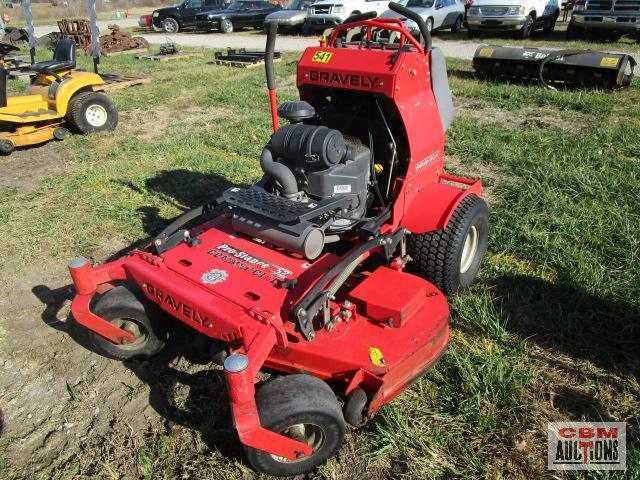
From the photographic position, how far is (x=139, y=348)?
331 cm

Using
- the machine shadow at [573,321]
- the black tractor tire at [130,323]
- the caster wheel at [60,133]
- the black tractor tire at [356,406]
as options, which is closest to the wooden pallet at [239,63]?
the caster wheel at [60,133]

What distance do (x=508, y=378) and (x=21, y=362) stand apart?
3052 millimetres

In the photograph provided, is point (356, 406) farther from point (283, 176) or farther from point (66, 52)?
point (66, 52)

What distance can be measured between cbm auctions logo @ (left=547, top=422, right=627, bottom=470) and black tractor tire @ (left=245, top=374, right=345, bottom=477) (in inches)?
43.6

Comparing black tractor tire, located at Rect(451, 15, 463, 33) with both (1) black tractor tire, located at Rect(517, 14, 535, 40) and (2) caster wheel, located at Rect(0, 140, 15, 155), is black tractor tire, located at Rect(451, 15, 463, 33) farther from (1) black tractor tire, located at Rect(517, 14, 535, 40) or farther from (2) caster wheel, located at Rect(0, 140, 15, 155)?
(2) caster wheel, located at Rect(0, 140, 15, 155)

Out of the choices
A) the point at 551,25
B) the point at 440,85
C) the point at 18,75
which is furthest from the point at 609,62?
the point at 18,75

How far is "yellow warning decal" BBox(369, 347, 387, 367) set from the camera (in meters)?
2.64

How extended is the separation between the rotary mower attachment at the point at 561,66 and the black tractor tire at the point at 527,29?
5.74 meters

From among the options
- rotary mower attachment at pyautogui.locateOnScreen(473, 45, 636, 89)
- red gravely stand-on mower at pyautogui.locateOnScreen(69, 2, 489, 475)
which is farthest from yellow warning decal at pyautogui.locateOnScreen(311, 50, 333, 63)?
rotary mower attachment at pyautogui.locateOnScreen(473, 45, 636, 89)

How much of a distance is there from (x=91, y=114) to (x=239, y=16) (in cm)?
1488

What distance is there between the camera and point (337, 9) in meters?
17.4

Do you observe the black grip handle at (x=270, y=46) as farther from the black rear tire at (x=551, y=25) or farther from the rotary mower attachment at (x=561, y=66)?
the black rear tire at (x=551, y=25)

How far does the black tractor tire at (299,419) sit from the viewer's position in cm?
237

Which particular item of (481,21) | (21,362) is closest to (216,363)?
(21,362)
